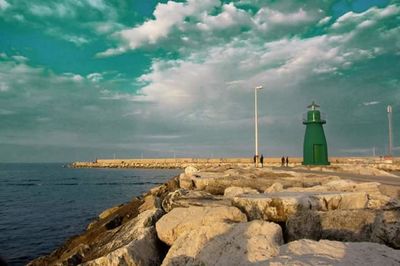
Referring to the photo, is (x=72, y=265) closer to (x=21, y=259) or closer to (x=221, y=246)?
(x=221, y=246)

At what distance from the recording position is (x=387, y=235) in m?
6.04

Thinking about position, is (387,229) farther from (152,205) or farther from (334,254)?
(152,205)

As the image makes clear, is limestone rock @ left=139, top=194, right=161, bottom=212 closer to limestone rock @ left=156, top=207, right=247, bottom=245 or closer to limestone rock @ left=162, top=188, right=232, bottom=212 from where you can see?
limestone rock @ left=162, top=188, right=232, bottom=212

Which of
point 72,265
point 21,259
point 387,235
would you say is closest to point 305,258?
point 387,235

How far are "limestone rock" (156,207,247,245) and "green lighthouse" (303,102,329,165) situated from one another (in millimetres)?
24025

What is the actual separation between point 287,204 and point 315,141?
77.2ft

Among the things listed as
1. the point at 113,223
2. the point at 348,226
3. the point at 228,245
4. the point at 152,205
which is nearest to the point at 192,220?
the point at 228,245

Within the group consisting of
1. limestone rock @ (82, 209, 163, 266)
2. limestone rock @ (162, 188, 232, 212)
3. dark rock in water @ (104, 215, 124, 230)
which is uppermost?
limestone rock @ (162, 188, 232, 212)

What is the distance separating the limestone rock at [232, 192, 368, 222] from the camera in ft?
25.7

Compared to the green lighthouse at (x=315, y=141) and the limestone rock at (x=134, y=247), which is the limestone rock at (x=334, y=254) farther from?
the green lighthouse at (x=315, y=141)

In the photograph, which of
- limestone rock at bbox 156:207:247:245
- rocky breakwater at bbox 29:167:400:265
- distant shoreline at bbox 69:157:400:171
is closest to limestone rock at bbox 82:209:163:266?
rocky breakwater at bbox 29:167:400:265

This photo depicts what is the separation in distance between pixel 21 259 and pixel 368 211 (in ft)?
45.3

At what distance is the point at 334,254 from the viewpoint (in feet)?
16.1

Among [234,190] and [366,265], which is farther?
[234,190]
